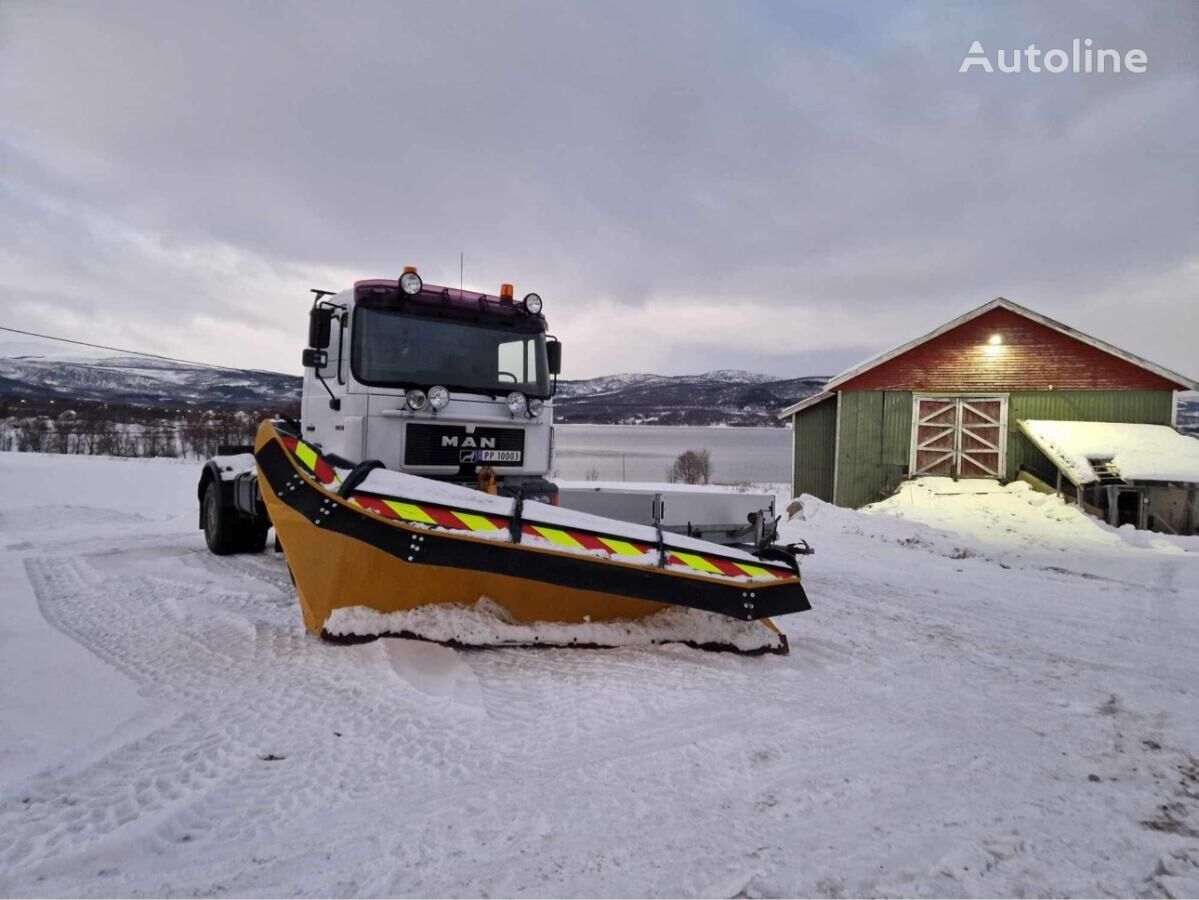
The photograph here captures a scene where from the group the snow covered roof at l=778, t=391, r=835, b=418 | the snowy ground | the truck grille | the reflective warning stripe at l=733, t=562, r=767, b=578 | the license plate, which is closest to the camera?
the snowy ground

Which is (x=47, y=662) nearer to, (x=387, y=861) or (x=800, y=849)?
(x=387, y=861)

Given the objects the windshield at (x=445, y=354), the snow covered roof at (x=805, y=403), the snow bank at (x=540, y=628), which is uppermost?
the snow covered roof at (x=805, y=403)

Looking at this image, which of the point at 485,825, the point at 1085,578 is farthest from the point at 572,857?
the point at 1085,578

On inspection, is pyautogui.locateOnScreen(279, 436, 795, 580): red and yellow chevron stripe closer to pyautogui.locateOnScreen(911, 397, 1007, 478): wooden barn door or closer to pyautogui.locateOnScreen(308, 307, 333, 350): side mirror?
pyautogui.locateOnScreen(308, 307, 333, 350): side mirror

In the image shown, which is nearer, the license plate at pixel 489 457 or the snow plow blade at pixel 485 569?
the snow plow blade at pixel 485 569

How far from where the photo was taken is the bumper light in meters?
5.29

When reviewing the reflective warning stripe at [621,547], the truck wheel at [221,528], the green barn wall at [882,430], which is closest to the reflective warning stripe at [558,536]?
the reflective warning stripe at [621,547]

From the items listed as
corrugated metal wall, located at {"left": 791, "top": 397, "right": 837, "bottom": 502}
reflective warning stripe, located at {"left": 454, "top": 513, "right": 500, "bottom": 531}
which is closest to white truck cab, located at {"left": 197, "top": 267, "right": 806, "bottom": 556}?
reflective warning stripe, located at {"left": 454, "top": 513, "right": 500, "bottom": 531}

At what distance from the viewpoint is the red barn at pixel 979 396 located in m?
16.7

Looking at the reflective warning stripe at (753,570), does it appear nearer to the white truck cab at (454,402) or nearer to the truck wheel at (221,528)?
the white truck cab at (454,402)

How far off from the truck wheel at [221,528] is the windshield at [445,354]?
4072 millimetres

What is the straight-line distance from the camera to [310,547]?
4.29 meters

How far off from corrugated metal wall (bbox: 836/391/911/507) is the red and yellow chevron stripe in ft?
48.7

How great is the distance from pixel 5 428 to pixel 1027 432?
159ft
